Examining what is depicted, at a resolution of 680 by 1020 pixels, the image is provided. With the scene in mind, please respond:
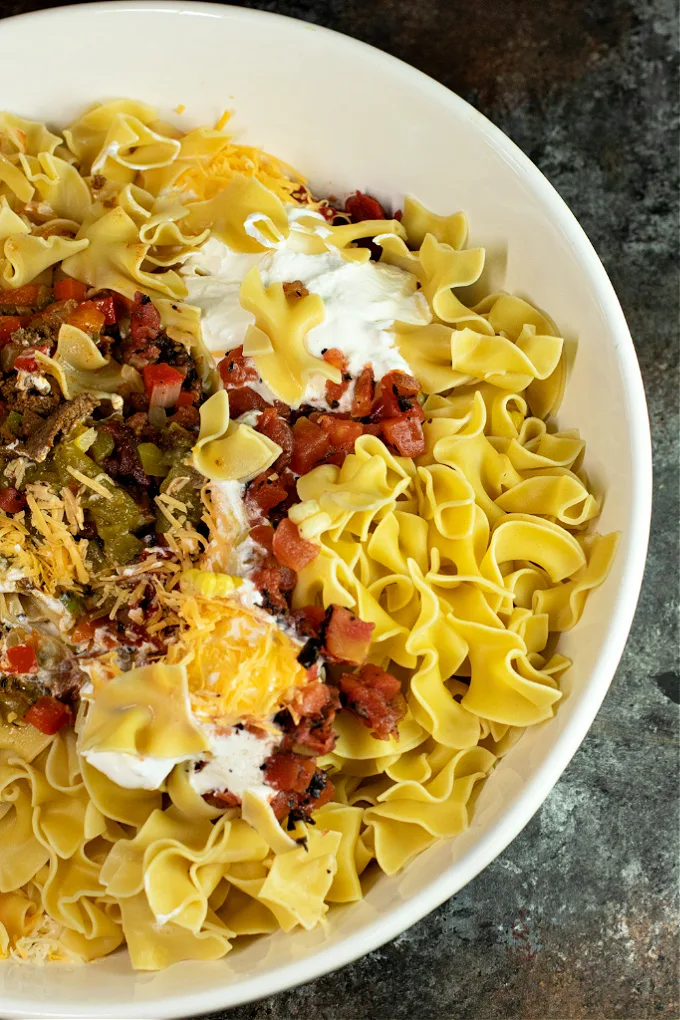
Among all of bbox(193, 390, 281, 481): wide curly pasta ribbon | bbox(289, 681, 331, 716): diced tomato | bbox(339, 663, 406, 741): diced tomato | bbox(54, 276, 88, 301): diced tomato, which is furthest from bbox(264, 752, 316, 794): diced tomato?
bbox(54, 276, 88, 301): diced tomato

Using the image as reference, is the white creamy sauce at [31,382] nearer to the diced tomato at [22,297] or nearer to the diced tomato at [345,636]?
the diced tomato at [22,297]

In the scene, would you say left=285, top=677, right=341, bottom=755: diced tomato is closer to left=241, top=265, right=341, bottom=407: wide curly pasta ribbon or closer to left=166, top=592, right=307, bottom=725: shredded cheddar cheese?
left=166, top=592, right=307, bottom=725: shredded cheddar cheese

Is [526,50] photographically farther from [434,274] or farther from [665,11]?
[434,274]

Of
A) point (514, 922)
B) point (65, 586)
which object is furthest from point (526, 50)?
point (514, 922)

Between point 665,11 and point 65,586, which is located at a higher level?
point 665,11

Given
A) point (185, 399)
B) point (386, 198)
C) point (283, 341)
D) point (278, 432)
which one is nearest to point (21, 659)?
point (185, 399)

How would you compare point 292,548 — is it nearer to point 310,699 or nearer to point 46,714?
point 310,699
